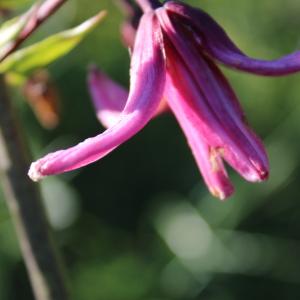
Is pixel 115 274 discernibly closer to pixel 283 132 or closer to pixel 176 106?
pixel 283 132

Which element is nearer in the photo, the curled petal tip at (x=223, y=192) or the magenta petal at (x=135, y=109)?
the magenta petal at (x=135, y=109)

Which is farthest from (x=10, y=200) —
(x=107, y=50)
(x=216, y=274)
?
(x=107, y=50)

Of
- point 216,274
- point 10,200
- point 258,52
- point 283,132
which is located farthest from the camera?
point 258,52

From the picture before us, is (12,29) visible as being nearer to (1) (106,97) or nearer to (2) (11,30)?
(2) (11,30)

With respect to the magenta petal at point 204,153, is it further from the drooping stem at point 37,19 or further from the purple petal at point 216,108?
the drooping stem at point 37,19

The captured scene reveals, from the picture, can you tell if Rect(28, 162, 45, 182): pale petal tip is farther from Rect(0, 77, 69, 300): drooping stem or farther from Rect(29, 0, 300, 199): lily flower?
Rect(0, 77, 69, 300): drooping stem

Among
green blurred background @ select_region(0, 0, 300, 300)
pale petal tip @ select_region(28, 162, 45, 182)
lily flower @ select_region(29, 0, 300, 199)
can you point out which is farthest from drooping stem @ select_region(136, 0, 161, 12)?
green blurred background @ select_region(0, 0, 300, 300)

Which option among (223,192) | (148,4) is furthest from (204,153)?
(148,4)

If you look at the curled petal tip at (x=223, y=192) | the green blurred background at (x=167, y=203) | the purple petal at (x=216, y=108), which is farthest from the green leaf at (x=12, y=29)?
the green blurred background at (x=167, y=203)
